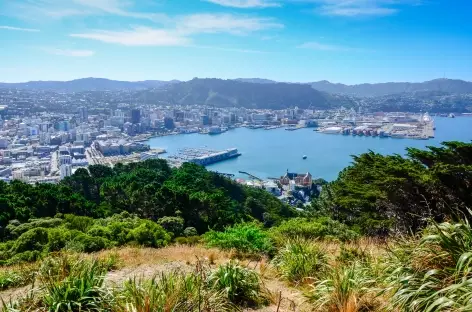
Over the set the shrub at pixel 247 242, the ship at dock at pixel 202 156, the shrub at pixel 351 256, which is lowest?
the ship at dock at pixel 202 156

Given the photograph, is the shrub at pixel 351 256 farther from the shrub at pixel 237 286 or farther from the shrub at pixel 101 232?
the shrub at pixel 101 232

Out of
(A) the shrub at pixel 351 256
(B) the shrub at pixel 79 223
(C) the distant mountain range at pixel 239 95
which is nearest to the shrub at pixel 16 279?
(A) the shrub at pixel 351 256

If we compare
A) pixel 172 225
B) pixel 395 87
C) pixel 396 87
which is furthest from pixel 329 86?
pixel 172 225

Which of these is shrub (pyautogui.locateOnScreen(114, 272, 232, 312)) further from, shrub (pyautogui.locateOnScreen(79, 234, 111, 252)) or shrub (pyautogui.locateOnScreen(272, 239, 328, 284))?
shrub (pyautogui.locateOnScreen(79, 234, 111, 252))

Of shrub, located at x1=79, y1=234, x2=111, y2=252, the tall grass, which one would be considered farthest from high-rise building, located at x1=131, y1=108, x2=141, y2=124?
the tall grass

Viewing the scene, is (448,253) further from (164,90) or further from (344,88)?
(344,88)

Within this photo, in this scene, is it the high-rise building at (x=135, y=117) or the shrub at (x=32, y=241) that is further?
the high-rise building at (x=135, y=117)

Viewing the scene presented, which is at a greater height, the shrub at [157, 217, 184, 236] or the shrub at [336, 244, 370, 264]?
the shrub at [336, 244, 370, 264]
